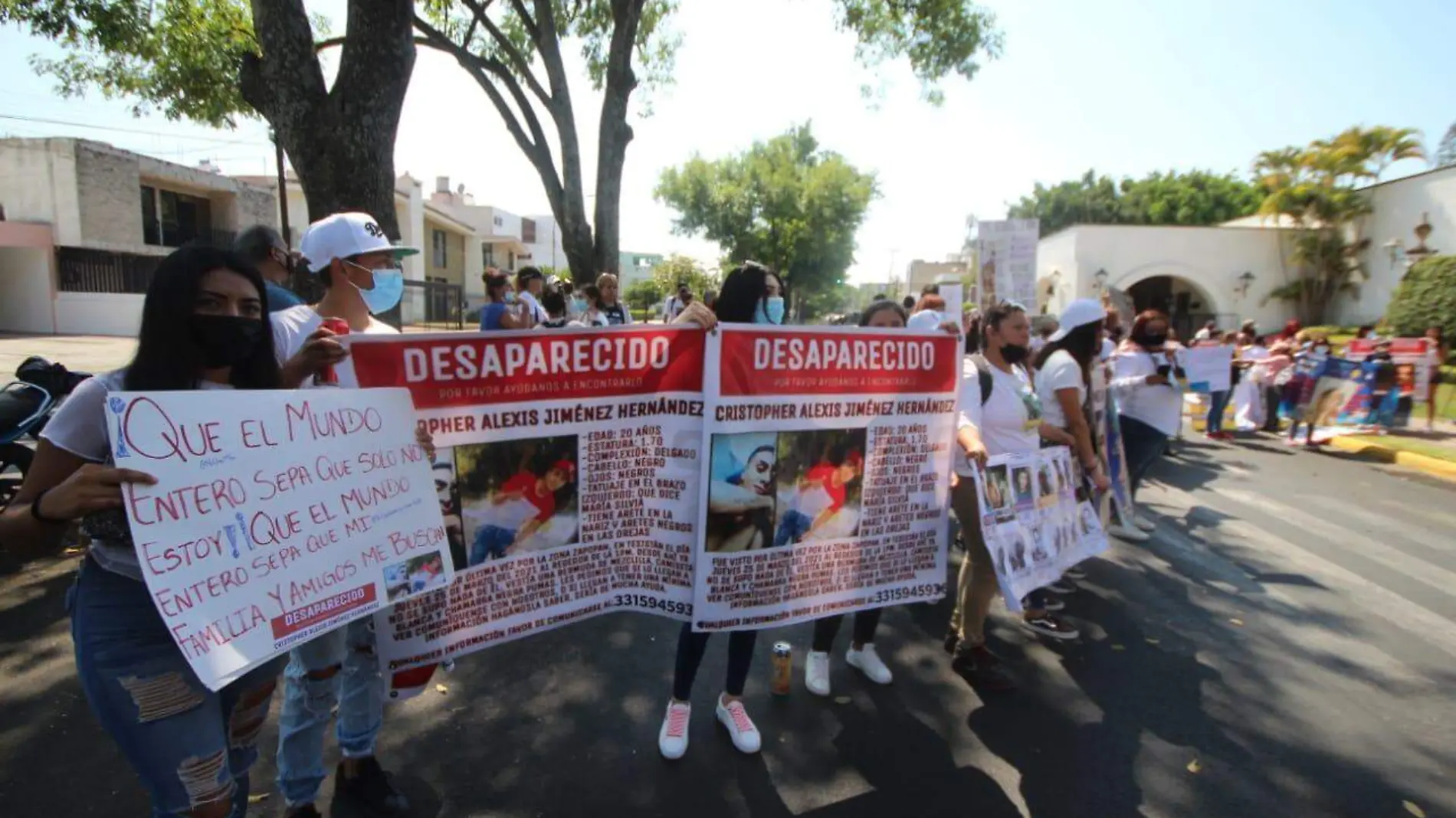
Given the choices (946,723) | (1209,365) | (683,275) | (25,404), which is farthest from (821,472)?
(683,275)

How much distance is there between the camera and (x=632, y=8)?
10.4m

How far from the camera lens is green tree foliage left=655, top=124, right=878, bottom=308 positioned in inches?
1533

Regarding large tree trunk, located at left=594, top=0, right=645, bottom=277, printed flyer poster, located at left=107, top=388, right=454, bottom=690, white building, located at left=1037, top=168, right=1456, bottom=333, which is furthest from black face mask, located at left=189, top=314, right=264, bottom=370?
white building, located at left=1037, top=168, right=1456, bottom=333

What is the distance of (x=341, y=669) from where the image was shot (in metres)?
2.41

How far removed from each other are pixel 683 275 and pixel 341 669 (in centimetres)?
3879

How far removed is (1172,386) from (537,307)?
650 cm

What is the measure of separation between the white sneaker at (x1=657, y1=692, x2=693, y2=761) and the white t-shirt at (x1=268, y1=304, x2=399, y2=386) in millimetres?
1769

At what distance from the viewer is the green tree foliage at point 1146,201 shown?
49.7 m

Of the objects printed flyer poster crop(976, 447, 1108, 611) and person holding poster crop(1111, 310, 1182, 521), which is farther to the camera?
person holding poster crop(1111, 310, 1182, 521)

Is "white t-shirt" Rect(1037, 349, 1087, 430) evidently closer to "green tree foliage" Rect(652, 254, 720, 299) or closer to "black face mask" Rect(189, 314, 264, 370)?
"black face mask" Rect(189, 314, 264, 370)

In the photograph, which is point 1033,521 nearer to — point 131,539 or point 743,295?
point 743,295

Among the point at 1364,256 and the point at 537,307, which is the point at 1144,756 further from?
the point at 1364,256

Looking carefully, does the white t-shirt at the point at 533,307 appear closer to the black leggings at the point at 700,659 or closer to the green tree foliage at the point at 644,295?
the black leggings at the point at 700,659

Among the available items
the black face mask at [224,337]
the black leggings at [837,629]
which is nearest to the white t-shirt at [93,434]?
the black face mask at [224,337]
